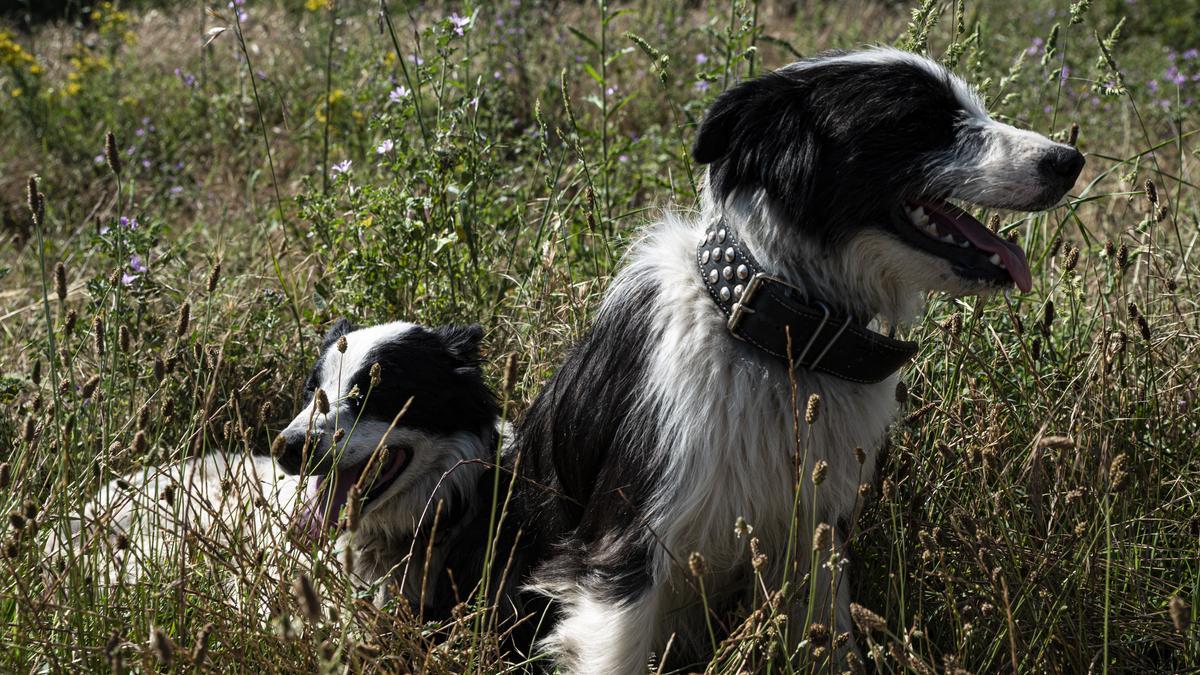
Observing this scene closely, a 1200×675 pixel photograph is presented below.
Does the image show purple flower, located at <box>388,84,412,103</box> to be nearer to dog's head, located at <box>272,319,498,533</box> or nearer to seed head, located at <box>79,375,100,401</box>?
dog's head, located at <box>272,319,498,533</box>

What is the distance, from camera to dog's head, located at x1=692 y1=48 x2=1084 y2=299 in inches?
96.3

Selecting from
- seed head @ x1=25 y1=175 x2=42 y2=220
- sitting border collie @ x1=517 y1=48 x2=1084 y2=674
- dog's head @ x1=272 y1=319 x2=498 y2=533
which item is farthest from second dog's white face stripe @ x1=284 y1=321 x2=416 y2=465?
seed head @ x1=25 y1=175 x2=42 y2=220

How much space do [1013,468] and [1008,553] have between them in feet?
2.31

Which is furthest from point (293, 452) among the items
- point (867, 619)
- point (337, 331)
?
point (867, 619)

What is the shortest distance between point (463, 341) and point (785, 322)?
3.86ft

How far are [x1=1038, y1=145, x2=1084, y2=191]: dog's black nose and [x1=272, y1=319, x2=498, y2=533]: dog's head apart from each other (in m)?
1.64

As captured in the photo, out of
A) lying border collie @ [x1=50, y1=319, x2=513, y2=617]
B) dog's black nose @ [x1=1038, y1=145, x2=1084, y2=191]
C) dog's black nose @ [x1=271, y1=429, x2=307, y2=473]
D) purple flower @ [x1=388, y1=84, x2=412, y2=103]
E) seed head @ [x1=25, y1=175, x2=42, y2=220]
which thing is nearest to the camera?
seed head @ [x1=25, y1=175, x2=42, y2=220]

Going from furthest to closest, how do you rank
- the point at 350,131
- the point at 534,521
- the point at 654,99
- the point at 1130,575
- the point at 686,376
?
1. the point at 654,99
2. the point at 350,131
3. the point at 534,521
4. the point at 1130,575
5. the point at 686,376

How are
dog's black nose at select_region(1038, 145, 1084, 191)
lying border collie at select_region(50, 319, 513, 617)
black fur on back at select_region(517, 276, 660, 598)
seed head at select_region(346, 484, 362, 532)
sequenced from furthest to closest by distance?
lying border collie at select_region(50, 319, 513, 617)
black fur on back at select_region(517, 276, 660, 598)
dog's black nose at select_region(1038, 145, 1084, 191)
seed head at select_region(346, 484, 362, 532)

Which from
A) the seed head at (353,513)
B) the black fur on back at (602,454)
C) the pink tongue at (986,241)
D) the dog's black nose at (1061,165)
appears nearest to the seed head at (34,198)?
the seed head at (353,513)

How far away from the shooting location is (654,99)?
698 centimetres

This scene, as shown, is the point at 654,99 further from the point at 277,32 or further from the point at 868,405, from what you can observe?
the point at 868,405

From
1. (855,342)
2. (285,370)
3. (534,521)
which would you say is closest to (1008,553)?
(855,342)

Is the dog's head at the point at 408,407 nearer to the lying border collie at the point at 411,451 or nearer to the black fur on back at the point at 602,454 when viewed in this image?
the lying border collie at the point at 411,451
